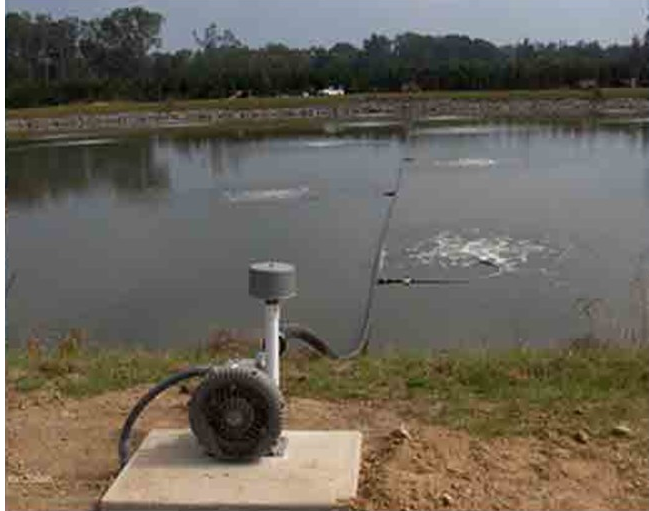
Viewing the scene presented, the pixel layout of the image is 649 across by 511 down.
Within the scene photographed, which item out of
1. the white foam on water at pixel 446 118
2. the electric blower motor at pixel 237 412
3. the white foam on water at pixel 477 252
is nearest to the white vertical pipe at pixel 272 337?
the electric blower motor at pixel 237 412

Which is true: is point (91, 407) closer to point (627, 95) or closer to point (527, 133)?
point (527, 133)

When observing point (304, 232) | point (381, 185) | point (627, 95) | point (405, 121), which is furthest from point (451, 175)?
point (627, 95)

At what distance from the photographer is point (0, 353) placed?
2.09 meters

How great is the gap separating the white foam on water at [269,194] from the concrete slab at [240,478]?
11369 mm

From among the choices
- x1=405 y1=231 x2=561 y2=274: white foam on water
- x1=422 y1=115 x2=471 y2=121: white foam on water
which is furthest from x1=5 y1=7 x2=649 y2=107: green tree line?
x1=405 y1=231 x2=561 y2=274: white foam on water

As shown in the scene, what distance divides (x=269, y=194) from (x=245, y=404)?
40.2 ft

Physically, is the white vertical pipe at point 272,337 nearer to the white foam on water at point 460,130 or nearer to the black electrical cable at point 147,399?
the black electrical cable at point 147,399

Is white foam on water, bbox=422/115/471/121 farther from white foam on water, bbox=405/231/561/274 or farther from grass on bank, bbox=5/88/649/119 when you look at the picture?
white foam on water, bbox=405/231/561/274

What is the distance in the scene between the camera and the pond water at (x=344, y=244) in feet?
23.3

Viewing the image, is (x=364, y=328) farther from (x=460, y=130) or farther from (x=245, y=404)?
(x=460, y=130)

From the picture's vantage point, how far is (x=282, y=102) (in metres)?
45.0

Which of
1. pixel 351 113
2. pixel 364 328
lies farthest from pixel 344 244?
pixel 351 113

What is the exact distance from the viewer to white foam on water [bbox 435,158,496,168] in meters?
17.9

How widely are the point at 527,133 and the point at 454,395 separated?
24.4 meters
